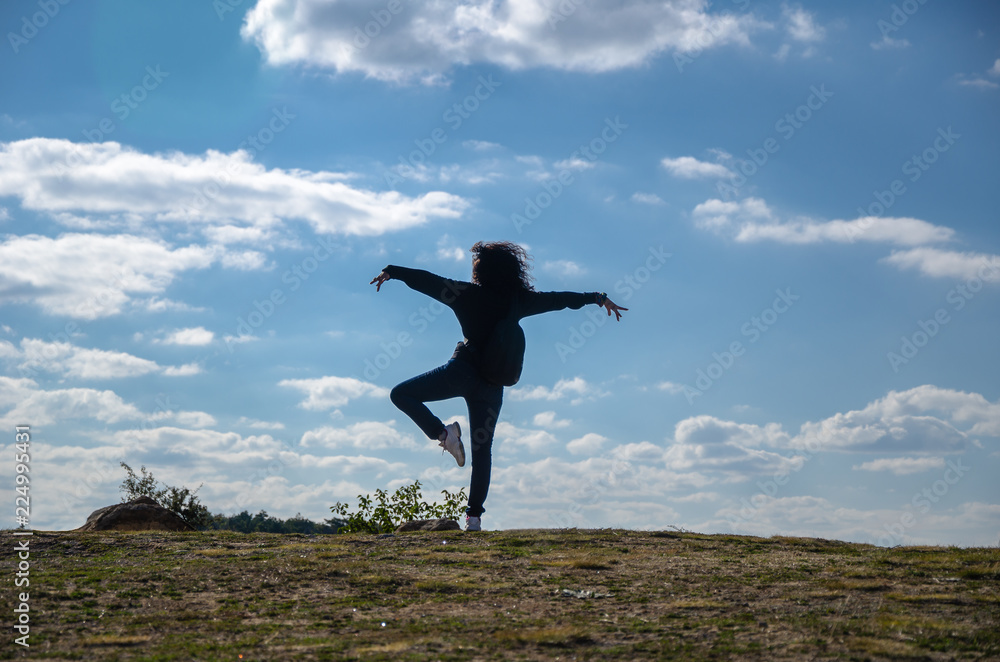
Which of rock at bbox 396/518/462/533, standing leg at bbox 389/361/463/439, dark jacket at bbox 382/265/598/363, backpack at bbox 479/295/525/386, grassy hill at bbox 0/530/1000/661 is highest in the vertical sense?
dark jacket at bbox 382/265/598/363

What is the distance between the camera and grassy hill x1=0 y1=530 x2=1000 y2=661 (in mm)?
5410

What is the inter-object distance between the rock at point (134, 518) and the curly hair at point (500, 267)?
23.3ft

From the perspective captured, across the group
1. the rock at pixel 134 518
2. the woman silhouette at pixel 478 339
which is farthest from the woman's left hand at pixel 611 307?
the rock at pixel 134 518

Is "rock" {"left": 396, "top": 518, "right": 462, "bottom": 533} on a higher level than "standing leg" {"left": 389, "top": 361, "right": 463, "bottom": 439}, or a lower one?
lower

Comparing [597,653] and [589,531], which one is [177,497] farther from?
[597,653]

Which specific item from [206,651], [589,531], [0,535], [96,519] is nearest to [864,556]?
[589,531]

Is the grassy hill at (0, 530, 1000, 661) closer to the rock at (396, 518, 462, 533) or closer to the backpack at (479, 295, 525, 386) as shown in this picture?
the rock at (396, 518, 462, 533)

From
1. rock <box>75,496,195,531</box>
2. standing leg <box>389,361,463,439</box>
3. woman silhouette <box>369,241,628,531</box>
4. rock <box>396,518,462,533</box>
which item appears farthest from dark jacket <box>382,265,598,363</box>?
rock <box>75,496,195,531</box>

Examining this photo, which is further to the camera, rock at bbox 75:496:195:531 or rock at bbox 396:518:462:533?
rock at bbox 75:496:195:531

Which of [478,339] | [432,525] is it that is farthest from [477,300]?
[432,525]

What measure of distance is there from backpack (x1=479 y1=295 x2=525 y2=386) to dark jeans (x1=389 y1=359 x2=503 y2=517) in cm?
18

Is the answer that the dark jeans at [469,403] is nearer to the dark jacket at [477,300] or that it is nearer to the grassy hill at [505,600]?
the dark jacket at [477,300]

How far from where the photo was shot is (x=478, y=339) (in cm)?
1077

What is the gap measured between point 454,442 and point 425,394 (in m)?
0.70
